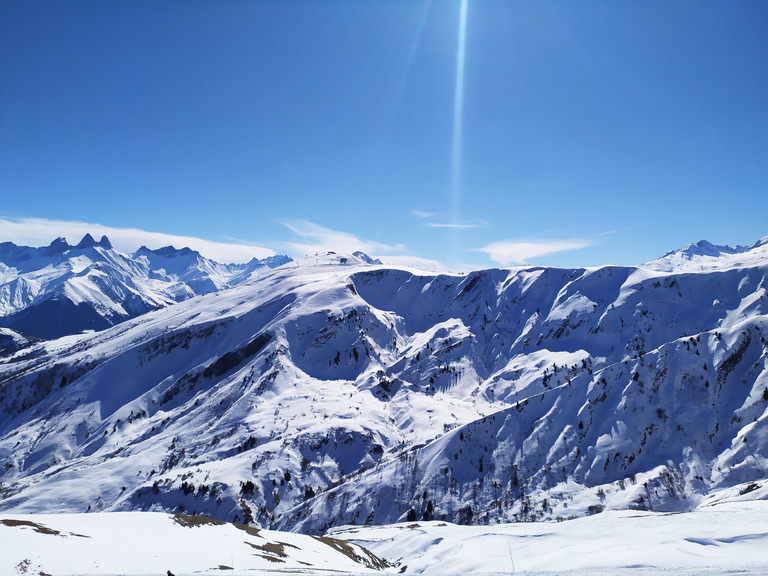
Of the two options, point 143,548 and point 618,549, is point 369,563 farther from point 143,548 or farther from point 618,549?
point 618,549

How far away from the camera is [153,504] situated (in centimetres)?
13388

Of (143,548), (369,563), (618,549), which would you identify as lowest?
(369,563)

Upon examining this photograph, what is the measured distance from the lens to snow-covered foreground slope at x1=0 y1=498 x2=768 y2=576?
90.2 feet

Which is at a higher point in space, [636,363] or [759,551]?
[636,363]

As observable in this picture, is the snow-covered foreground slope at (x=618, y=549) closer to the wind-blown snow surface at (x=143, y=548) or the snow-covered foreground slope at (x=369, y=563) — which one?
the snow-covered foreground slope at (x=369, y=563)

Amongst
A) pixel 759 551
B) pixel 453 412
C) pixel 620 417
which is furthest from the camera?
pixel 453 412

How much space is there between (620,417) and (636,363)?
24.6m

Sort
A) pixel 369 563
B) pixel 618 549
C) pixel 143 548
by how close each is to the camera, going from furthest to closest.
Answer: pixel 369 563 → pixel 143 548 → pixel 618 549

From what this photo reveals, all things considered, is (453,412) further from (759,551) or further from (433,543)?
(759,551)

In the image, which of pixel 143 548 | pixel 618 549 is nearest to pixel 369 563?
pixel 143 548

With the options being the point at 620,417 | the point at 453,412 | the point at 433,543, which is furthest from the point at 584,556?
the point at 453,412

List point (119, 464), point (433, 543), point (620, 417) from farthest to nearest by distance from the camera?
point (119, 464), point (620, 417), point (433, 543)

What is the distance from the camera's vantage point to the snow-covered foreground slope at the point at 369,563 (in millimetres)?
27500

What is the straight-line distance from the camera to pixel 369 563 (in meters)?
57.7
